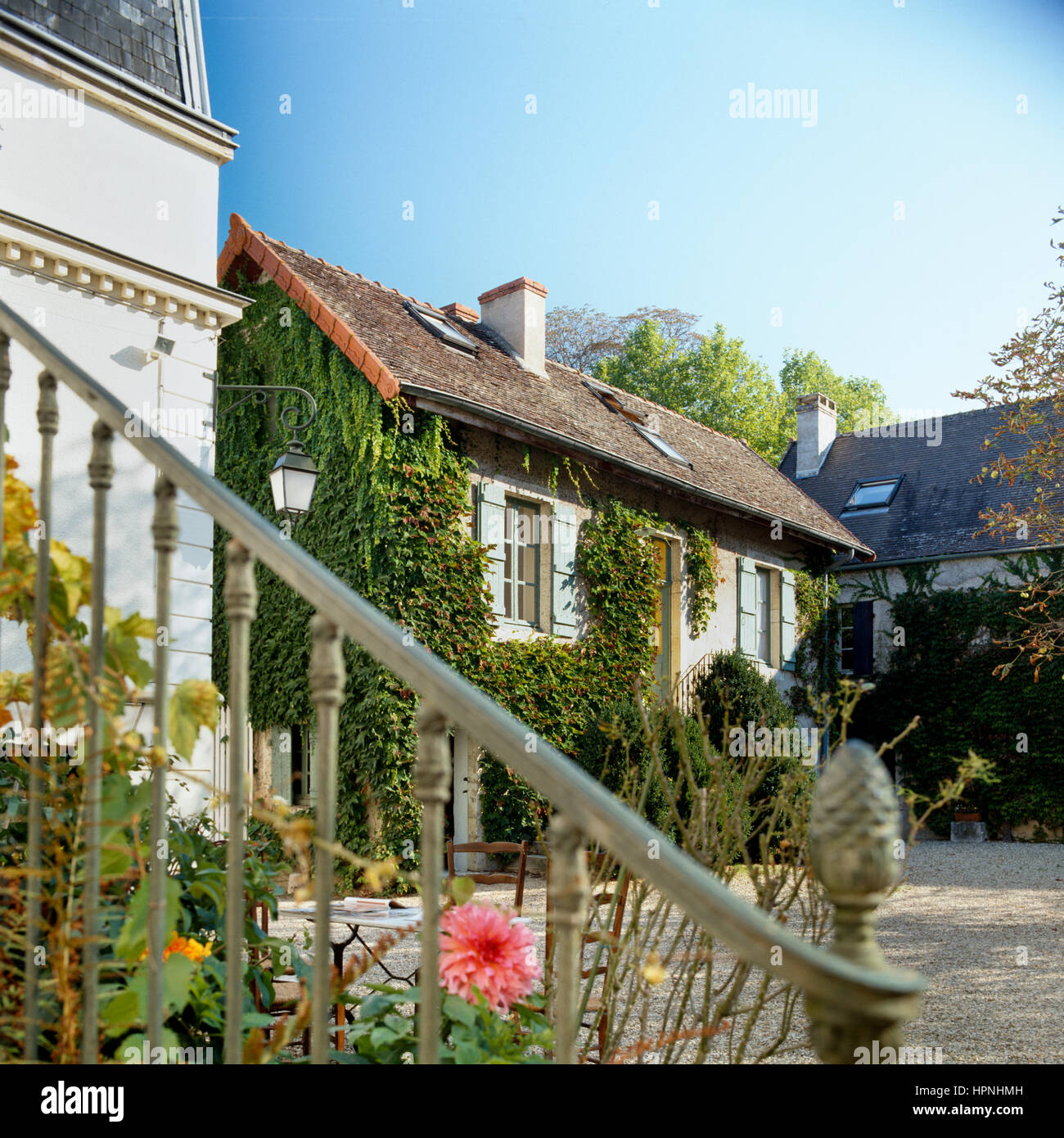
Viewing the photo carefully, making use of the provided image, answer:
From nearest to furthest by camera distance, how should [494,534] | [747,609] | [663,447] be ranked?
1. [494,534]
2. [663,447]
3. [747,609]

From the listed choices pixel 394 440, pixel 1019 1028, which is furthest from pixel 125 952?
pixel 394 440

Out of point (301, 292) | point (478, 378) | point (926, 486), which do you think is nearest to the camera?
point (301, 292)

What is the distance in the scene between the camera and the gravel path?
5.27 m

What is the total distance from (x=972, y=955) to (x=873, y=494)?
1506 cm

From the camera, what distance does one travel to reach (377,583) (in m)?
10.7

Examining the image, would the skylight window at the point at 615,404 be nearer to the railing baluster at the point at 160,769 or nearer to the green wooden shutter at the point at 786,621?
the green wooden shutter at the point at 786,621

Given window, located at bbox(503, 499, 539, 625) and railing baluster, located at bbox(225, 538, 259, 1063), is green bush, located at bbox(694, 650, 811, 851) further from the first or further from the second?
railing baluster, located at bbox(225, 538, 259, 1063)

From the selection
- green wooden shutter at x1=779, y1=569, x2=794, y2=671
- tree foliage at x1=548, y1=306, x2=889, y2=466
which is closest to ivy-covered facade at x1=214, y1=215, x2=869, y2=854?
green wooden shutter at x1=779, y1=569, x2=794, y2=671

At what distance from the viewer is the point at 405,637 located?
132 cm

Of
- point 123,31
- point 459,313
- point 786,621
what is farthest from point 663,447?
point 123,31

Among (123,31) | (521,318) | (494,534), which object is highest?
(521,318)

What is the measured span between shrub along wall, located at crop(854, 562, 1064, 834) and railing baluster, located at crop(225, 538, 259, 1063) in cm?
1782

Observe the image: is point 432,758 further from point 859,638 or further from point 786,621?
point 859,638
